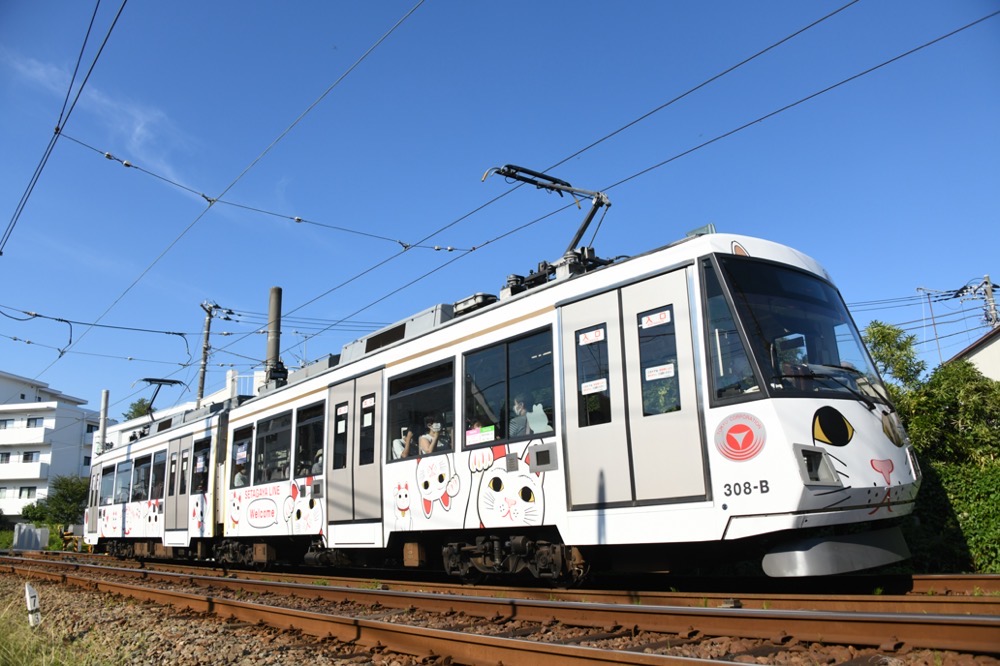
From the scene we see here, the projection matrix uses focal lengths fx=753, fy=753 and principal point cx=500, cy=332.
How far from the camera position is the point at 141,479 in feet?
61.5

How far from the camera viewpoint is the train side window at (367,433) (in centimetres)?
1027

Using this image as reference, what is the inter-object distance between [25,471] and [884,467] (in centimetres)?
6670

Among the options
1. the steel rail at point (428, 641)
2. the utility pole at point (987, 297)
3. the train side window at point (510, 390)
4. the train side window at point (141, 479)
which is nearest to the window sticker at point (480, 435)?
the train side window at point (510, 390)

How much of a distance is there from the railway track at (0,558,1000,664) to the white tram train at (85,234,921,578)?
564 mm

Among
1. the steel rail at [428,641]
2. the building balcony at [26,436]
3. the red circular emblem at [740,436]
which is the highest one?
the building balcony at [26,436]

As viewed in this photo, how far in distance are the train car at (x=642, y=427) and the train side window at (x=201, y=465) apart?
Answer: 20.4 feet

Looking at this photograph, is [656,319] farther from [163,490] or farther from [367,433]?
[163,490]

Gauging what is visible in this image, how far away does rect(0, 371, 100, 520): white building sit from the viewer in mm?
58844

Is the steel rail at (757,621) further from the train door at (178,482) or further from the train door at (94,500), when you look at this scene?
the train door at (94,500)

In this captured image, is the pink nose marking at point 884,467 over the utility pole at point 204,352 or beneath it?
beneath

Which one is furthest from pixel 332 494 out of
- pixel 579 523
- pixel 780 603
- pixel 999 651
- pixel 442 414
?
pixel 999 651

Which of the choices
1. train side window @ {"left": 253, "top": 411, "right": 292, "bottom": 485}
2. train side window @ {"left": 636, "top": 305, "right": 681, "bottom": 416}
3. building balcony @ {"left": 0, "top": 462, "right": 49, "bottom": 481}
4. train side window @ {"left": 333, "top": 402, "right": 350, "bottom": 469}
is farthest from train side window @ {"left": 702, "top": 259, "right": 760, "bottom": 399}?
building balcony @ {"left": 0, "top": 462, "right": 49, "bottom": 481}

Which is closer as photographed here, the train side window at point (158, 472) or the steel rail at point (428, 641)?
the steel rail at point (428, 641)

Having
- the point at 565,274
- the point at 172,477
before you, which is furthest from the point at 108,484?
the point at 565,274
